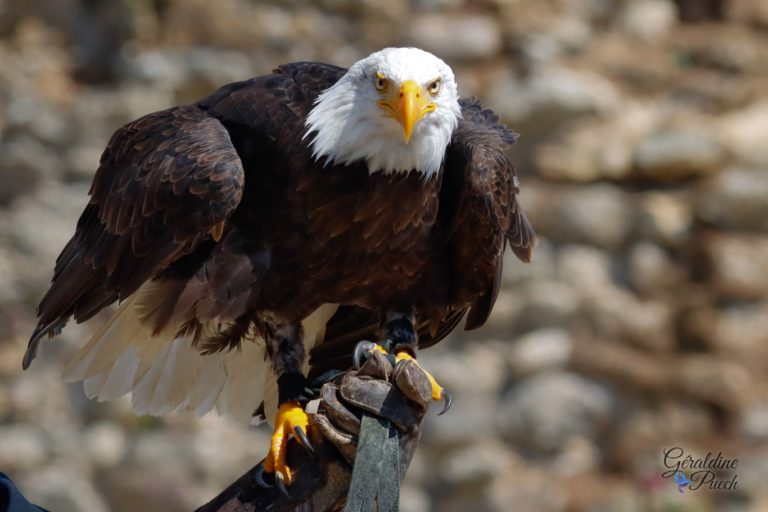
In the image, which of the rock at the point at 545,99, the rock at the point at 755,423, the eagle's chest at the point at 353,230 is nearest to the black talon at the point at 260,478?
the eagle's chest at the point at 353,230

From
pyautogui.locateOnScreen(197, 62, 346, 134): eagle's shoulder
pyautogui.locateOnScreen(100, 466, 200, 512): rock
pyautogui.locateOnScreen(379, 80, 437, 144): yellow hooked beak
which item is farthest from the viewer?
pyautogui.locateOnScreen(100, 466, 200, 512): rock

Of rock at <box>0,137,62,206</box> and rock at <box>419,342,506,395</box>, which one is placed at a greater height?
rock at <box>0,137,62,206</box>

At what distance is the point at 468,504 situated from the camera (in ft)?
21.3

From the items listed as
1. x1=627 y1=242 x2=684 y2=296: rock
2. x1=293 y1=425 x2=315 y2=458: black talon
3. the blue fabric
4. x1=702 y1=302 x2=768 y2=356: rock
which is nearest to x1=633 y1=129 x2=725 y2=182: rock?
x1=627 y1=242 x2=684 y2=296: rock

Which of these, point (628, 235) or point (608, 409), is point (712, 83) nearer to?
point (628, 235)

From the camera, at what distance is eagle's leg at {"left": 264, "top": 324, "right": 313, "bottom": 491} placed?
3557mm

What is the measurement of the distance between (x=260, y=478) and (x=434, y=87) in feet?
4.20

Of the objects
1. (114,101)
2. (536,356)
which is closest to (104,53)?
(114,101)

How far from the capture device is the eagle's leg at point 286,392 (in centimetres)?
356

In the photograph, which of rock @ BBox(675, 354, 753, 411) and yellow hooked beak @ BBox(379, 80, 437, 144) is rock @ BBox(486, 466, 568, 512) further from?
yellow hooked beak @ BBox(379, 80, 437, 144)

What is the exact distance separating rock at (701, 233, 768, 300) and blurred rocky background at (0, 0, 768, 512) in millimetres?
12

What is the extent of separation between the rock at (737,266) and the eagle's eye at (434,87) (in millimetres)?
3288

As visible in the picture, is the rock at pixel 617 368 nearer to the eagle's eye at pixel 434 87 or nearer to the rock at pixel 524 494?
the rock at pixel 524 494

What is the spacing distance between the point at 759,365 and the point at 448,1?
2652mm
